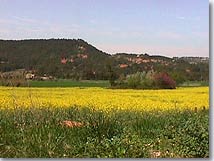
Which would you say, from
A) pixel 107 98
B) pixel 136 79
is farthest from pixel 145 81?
pixel 107 98

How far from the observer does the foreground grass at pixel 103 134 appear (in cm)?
425

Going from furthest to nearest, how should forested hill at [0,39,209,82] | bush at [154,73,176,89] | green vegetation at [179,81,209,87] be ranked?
bush at [154,73,176,89], forested hill at [0,39,209,82], green vegetation at [179,81,209,87]

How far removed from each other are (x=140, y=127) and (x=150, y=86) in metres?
0.37

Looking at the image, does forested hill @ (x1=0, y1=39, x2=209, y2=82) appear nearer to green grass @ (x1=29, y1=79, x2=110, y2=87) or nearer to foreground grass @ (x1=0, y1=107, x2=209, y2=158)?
green grass @ (x1=29, y1=79, x2=110, y2=87)

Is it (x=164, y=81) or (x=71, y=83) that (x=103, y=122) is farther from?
(x=164, y=81)

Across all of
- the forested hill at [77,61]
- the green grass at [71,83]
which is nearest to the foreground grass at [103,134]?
the green grass at [71,83]

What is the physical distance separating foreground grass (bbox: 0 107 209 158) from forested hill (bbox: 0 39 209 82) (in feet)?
0.96

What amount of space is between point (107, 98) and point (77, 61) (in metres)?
0.37

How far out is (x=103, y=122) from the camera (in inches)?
175

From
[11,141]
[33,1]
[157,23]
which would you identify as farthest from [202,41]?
[11,141]

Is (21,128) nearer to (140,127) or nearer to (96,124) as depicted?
(96,124)

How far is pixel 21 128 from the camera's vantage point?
437 cm

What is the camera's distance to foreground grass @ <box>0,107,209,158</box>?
4246 millimetres

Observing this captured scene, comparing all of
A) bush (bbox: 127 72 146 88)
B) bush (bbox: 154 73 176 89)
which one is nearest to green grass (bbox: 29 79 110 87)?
bush (bbox: 127 72 146 88)
